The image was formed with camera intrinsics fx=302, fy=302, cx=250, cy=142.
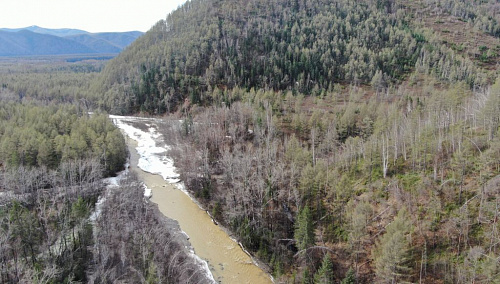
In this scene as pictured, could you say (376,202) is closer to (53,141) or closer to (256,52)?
(53,141)

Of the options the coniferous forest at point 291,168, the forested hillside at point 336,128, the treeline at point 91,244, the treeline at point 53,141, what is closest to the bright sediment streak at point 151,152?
the coniferous forest at point 291,168

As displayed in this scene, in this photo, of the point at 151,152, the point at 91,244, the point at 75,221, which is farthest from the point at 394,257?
the point at 151,152

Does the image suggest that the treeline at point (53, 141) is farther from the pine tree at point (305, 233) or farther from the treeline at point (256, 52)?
the treeline at point (256, 52)

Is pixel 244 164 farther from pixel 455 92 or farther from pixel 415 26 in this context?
pixel 415 26

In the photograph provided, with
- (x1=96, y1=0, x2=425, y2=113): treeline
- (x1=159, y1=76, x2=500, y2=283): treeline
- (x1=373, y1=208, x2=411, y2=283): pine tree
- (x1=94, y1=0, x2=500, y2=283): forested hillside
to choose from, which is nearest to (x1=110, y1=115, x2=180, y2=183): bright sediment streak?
(x1=94, y1=0, x2=500, y2=283): forested hillside

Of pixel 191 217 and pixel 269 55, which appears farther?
pixel 269 55

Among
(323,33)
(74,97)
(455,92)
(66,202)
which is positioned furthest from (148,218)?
(323,33)
